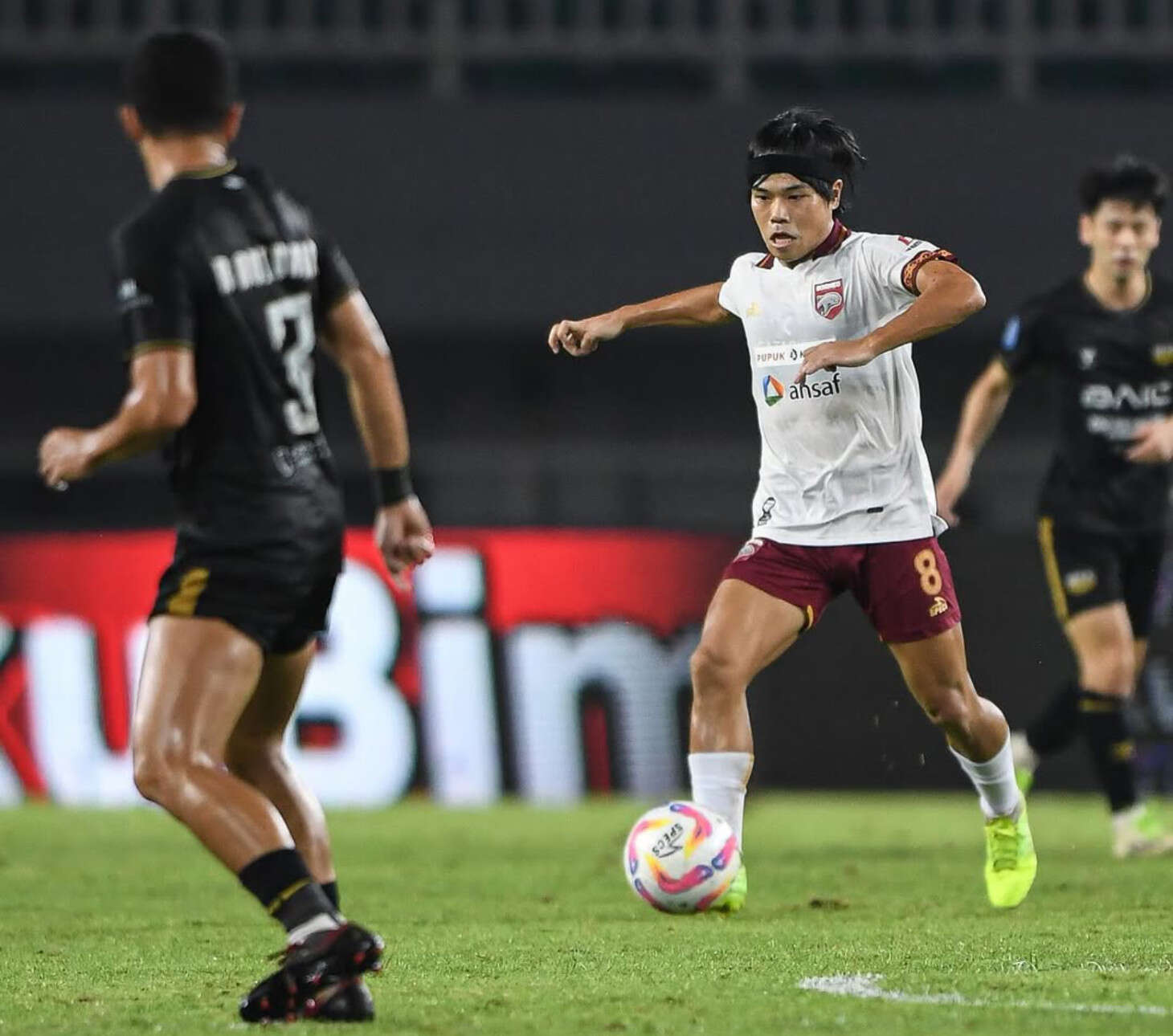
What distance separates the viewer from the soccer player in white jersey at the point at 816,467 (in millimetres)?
5887

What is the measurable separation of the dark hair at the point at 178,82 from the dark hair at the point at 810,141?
1858 millimetres

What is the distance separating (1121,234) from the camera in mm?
8234

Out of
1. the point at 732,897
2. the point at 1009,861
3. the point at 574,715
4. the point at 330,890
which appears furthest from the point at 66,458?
the point at 574,715

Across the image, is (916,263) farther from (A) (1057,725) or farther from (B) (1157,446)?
(A) (1057,725)

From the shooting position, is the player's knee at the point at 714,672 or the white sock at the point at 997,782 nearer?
the player's knee at the point at 714,672

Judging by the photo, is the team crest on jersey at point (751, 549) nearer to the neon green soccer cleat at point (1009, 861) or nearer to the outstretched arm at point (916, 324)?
the outstretched arm at point (916, 324)

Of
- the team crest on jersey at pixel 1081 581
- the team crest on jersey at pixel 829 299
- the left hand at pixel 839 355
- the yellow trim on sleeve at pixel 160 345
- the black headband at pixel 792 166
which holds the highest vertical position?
the black headband at pixel 792 166

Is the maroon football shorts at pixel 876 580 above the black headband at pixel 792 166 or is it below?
below

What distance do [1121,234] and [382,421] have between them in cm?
431

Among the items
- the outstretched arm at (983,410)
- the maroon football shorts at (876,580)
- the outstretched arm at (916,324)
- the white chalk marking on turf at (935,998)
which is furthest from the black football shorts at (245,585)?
the outstretched arm at (983,410)

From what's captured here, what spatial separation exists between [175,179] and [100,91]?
34.7ft

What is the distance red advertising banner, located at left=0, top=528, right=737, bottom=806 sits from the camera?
1115cm

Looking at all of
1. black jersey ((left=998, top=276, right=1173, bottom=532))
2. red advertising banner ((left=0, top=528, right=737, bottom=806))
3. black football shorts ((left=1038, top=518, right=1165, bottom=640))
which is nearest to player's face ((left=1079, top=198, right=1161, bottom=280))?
black jersey ((left=998, top=276, right=1173, bottom=532))

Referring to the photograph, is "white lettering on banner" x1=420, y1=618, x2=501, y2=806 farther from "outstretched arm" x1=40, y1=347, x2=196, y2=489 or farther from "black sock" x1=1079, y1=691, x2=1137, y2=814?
"outstretched arm" x1=40, y1=347, x2=196, y2=489
